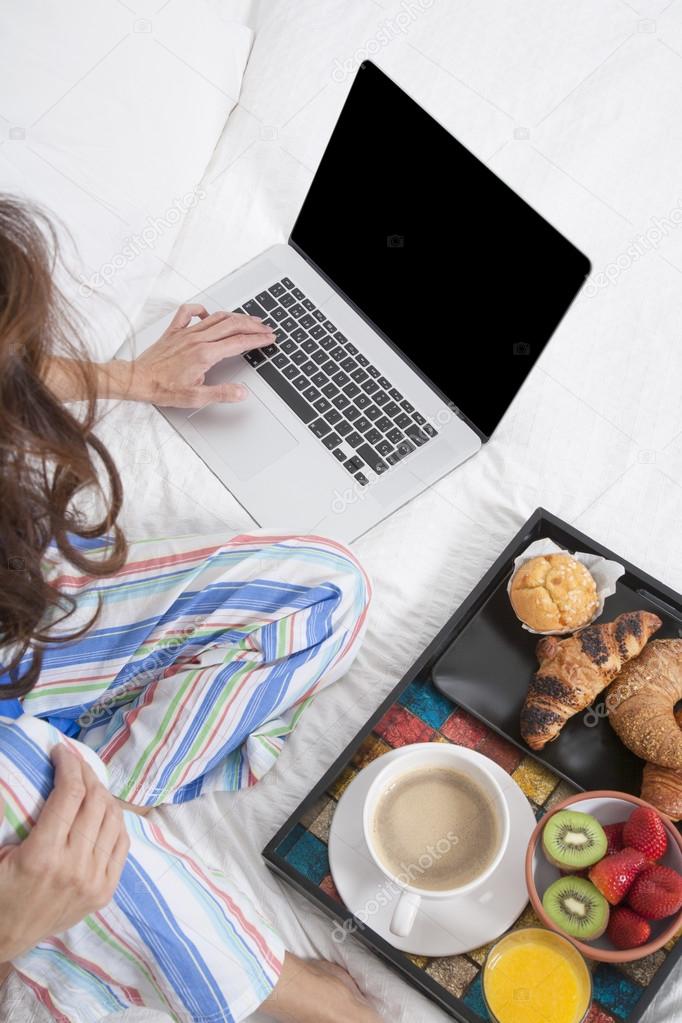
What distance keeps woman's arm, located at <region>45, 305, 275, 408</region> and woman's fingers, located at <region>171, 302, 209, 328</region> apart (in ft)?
0.05

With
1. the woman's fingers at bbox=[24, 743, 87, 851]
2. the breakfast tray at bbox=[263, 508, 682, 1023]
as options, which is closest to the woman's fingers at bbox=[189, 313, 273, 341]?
the breakfast tray at bbox=[263, 508, 682, 1023]

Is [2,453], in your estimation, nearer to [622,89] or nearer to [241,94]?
[241,94]

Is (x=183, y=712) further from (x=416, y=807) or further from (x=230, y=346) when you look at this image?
(x=230, y=346)

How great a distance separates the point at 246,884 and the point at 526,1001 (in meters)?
0.27

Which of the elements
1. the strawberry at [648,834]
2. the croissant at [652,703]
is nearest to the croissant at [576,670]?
the croissant at [652,703]

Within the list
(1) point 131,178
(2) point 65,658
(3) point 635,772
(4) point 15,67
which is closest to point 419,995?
(3) point 635,772

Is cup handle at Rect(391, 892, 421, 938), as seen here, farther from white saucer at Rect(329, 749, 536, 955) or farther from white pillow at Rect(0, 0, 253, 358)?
white pillow at Rect(0, 0, 253, 358)

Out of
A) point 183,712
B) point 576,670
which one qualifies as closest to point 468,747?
point 576,670

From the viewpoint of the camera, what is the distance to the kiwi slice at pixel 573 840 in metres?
0.78

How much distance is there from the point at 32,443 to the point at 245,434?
43cm

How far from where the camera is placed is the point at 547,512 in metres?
0.97

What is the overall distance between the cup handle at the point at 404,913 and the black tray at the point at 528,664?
0.19 m

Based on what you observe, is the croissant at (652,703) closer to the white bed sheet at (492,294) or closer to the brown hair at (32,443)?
the white bed sheet at (492,294)

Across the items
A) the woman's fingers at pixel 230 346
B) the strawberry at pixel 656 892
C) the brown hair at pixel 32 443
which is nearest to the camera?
the brown hair at pixel 32 443
